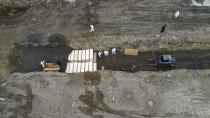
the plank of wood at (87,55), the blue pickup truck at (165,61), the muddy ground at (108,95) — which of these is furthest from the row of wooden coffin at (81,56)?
the blue pickup truck at (165,61)

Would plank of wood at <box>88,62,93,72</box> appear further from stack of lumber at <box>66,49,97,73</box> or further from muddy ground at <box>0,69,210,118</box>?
muddy ground at <box>0,69,210,118</box>

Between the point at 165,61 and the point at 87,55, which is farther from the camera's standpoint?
the point at 87,55

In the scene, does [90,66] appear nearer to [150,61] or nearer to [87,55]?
[87,55]

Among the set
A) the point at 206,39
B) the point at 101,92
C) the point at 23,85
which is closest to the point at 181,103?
the point at 101,92

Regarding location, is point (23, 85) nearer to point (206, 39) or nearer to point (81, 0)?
point (81, 0)

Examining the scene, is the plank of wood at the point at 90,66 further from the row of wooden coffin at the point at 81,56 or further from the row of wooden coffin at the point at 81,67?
the row of wooden coffin at the point at 81,56

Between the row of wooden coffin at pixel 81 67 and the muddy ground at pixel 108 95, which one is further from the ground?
the row of wooden coffin at pixel 81 67

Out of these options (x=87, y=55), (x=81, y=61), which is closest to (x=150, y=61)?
(x=87, y=55)
